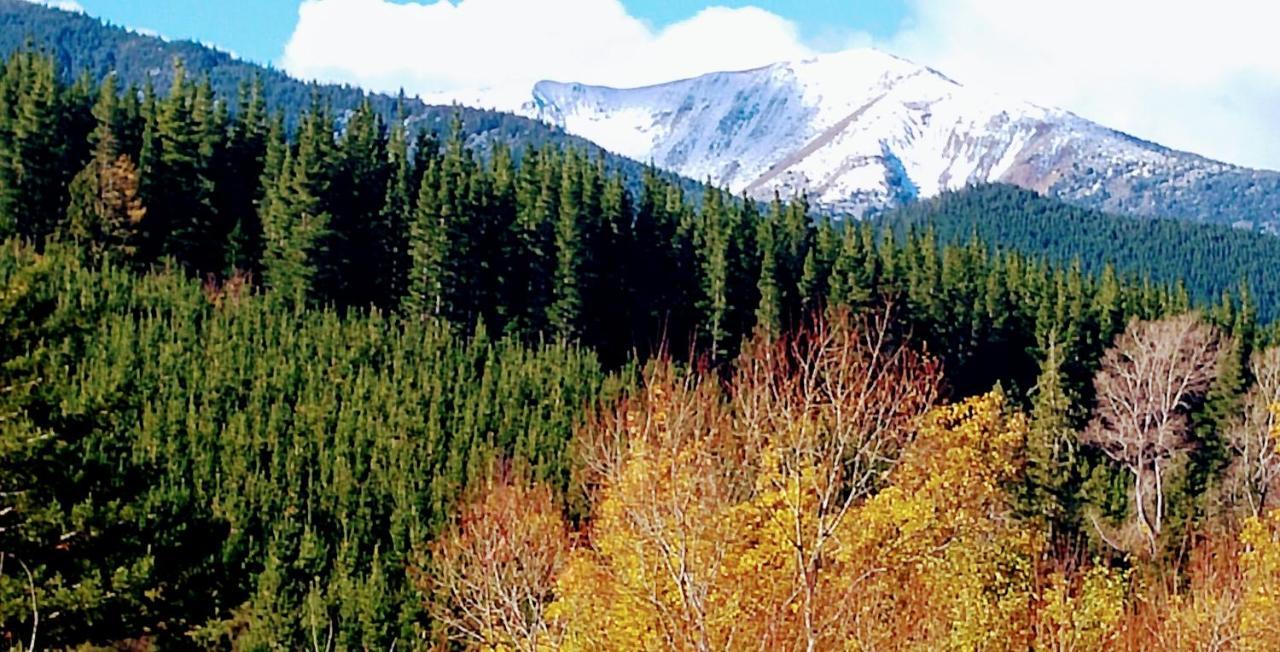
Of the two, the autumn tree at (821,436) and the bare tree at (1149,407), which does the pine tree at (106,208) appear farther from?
the autumn tree at (821,436)

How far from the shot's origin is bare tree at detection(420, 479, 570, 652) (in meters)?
21.6

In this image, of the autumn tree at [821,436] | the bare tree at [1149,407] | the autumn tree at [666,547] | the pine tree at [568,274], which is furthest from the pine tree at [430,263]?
the autumn tree at [821,436]

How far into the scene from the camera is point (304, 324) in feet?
177

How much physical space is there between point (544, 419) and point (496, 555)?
29080 millimetres

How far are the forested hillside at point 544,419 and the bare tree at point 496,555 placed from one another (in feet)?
0.70

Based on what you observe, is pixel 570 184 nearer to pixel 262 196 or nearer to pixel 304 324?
pixel 262 196

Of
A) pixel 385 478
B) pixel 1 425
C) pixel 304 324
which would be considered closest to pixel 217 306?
pixel 304 324

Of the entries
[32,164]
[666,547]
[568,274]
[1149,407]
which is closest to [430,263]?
[568,274]

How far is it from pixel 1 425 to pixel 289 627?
9802mm

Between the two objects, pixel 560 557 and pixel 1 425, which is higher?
pixel 1 425

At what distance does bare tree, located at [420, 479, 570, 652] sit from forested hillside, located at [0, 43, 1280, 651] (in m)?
0.21

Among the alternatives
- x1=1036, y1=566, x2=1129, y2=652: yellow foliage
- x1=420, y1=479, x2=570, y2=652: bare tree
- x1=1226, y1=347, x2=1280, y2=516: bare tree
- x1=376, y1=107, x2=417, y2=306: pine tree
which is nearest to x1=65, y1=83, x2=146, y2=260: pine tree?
x1=376, y1=107, x2=417, y2=306: pine tree

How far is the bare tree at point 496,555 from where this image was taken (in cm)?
2161

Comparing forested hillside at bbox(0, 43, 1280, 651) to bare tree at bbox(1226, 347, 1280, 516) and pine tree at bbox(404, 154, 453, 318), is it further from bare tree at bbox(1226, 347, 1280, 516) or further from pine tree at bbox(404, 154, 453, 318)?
bare tree at bbox(1226, 347, 1280, 516)
